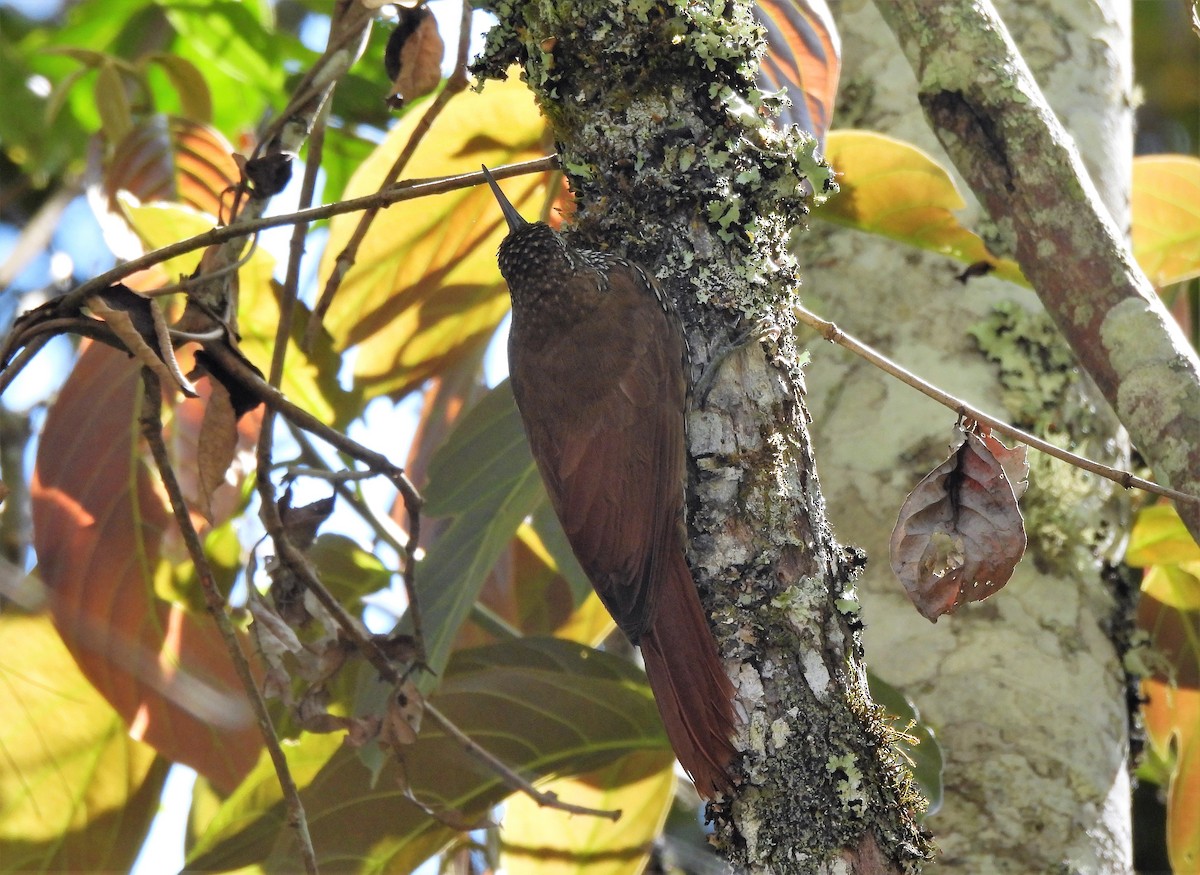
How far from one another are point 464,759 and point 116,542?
701 mm

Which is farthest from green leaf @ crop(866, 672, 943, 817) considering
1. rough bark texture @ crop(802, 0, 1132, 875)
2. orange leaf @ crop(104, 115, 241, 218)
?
orange leaf @ crop(104, 115, 241, 218)

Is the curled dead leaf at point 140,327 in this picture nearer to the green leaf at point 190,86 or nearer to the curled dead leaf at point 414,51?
the curled dead leaf at point 414,51

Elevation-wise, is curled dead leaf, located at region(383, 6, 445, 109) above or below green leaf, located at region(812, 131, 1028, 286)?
above

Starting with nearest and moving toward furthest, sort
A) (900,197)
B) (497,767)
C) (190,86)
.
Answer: (497,767), (900,197), (190,86)

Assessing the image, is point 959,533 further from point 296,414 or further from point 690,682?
point 296,414

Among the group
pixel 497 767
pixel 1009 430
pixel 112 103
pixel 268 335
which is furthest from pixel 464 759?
pixel 112 103

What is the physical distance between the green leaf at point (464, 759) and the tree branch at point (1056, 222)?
921 millimetres

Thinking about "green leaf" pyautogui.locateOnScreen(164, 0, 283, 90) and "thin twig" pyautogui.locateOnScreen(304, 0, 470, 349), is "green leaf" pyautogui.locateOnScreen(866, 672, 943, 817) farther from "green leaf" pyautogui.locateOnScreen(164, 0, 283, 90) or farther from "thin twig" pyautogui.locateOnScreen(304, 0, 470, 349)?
"green leaf" pyautogui.locateOnScreen(164, 0, 283, 90)

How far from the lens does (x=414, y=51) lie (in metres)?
1.85

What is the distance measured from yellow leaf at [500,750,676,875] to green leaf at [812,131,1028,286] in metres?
0.96

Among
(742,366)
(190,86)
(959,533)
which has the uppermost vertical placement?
(190,86)

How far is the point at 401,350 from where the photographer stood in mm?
2334

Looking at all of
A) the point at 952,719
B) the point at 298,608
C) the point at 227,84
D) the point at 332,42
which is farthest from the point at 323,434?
the point at 227,84

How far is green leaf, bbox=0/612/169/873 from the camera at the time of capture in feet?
7.06
